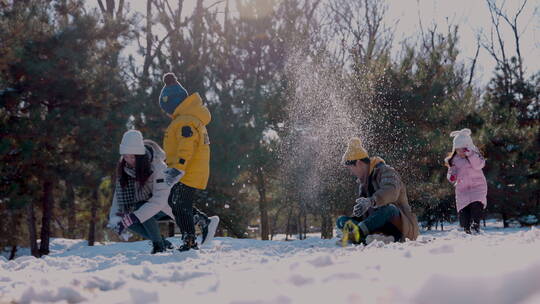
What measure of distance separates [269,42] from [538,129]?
7.24 meters

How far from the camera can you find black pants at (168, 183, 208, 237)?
490cm

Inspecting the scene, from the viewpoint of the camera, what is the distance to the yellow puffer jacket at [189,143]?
474 cm

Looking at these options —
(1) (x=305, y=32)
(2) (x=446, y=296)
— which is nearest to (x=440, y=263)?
(2) (x=446, y=296)

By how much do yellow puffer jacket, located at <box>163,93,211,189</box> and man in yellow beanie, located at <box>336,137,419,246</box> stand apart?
4.24ft

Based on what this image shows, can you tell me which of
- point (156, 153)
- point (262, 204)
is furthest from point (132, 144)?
point (262, 204)

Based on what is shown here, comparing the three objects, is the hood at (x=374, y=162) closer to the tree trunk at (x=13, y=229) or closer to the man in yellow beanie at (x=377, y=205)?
the man in yellow beanie at (x=377, y=205)

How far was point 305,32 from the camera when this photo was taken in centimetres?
1278

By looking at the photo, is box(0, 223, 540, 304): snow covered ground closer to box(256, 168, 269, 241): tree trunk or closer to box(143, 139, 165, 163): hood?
box(143, 139, 165, 163): hood

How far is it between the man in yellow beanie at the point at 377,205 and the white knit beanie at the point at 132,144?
1774mm

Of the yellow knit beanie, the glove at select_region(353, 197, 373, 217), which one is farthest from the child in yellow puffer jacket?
the glove at select_region(353, 197, 373, 217)

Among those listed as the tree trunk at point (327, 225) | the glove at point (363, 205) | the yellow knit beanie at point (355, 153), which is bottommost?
the tree trunk at point (327, 225)

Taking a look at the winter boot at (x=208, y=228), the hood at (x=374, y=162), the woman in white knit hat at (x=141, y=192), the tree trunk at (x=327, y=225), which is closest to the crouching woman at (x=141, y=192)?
the woman in white knit hat at (x=141, y=192)

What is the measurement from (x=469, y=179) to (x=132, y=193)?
4.12m

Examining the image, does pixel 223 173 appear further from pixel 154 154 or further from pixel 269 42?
pixel 154 154
